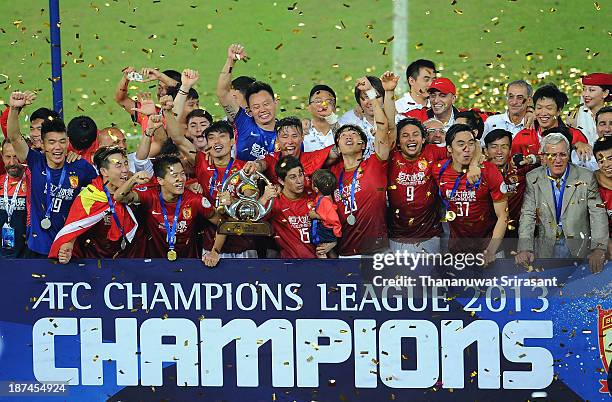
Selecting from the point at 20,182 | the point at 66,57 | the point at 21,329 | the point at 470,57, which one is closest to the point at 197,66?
the point at 66,57

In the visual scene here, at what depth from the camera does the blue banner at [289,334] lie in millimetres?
7184

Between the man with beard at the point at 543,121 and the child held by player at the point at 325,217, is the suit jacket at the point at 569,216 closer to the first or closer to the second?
the man with beard at the point at 543,121

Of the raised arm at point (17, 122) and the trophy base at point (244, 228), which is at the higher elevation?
the raised arm at point (17, 122)

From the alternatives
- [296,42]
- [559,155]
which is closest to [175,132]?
[559,155]

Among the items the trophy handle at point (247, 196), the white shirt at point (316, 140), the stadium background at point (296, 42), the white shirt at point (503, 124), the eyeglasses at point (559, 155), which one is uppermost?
the stadium background at point (296, 42)

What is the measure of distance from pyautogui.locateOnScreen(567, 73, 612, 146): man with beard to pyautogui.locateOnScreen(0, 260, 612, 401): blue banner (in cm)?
232

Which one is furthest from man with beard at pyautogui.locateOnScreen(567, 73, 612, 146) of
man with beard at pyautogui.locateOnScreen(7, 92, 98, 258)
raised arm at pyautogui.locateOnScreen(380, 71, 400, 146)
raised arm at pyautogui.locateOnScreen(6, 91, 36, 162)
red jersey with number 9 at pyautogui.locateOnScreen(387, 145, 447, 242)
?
raised arm at pyautogui.locateOnScreen(6, 91, 36, 162)

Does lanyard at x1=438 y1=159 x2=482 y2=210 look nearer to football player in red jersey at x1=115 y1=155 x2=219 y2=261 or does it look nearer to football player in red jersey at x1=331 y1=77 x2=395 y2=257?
football player in red jersey at x1=331 y1=77 x2=395 y2=257

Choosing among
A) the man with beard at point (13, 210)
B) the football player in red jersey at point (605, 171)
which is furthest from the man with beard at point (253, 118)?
the football player in red jersey at point (605, 171)

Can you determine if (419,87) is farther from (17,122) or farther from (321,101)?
(17,122)

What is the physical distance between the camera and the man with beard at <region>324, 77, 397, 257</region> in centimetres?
757

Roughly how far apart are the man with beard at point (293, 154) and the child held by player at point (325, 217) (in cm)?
26

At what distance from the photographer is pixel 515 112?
8.98 metres

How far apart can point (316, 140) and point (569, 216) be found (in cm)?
204
